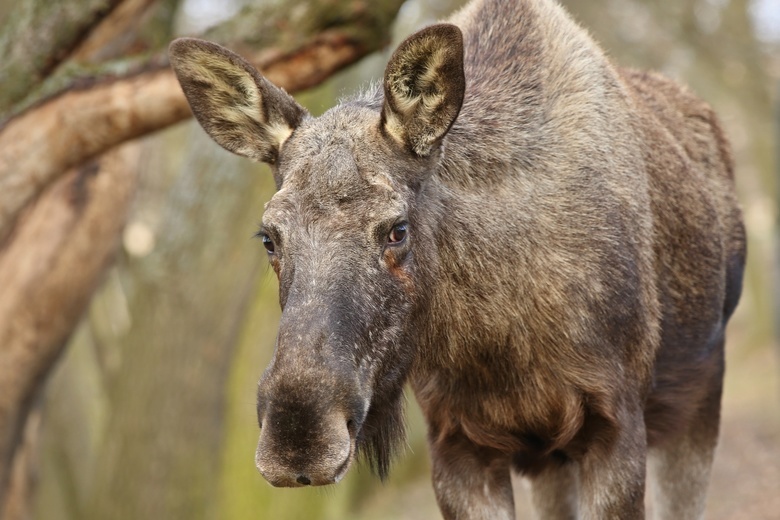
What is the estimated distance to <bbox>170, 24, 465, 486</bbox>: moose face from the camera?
440 cm

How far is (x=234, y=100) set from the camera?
18.5ft

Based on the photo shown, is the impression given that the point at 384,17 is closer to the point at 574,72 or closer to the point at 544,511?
the point at 574,72

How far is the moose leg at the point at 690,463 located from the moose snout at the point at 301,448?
350cm

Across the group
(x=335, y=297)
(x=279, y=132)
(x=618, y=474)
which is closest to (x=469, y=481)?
(x=618, y=474)

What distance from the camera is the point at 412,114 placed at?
520cm

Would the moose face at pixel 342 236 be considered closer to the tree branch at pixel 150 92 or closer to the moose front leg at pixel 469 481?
the moose front leg at pixel 469 481

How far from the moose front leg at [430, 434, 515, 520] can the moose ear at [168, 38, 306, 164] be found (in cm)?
177

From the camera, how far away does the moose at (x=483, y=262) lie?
472 centimetres

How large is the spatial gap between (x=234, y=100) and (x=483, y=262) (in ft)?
4.70

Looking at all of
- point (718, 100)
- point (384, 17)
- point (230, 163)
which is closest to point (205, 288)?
point (230, 163)

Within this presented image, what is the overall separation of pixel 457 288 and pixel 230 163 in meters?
7.11

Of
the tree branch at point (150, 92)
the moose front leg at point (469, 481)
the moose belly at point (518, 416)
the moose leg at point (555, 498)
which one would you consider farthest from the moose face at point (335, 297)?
the tree branch at point (150, 92)

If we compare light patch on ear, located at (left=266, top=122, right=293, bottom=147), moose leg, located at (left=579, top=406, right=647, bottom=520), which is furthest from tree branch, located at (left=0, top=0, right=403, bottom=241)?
moose leg, located at (left=579, top=406, right=647, bottom=520)

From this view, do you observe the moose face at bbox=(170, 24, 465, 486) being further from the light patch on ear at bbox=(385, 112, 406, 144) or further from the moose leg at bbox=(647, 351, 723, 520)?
the moose leg at bbox=(647, 351, 723, 520)
